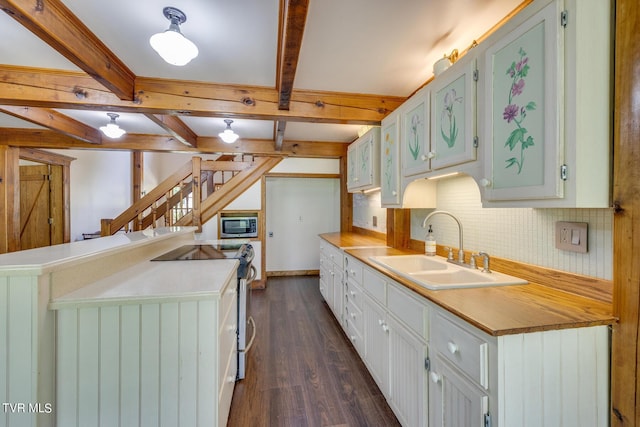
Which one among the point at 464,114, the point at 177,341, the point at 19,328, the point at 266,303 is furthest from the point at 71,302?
the point at 266,303

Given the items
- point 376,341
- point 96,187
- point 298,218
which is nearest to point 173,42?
point 376,341

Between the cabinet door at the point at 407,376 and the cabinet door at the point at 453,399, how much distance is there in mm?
71

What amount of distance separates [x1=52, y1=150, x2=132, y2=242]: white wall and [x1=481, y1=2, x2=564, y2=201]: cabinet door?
6.16m

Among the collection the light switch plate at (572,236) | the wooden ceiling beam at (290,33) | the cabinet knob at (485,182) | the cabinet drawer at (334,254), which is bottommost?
the cabinet drawer at (334,254)

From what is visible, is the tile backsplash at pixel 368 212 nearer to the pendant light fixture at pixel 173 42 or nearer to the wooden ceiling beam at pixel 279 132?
the wooden ceiling beam at pixel 279 132

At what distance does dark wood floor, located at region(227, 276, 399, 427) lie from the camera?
1.71 meters

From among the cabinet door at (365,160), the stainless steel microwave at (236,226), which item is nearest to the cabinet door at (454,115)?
the cabinet door at (365,160)

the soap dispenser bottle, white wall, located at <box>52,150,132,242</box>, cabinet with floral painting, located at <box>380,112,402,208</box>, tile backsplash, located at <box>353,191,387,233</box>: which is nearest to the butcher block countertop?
the soap dispenser bottle

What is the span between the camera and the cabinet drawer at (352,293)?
2.28m

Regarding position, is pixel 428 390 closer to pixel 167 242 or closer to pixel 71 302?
pixel 71 302

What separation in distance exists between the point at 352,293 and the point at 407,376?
1028 mm

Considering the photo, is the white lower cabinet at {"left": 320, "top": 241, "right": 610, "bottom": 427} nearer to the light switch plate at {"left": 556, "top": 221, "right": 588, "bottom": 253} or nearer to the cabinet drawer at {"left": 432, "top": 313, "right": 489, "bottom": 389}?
the cabinet drawer at {"left": 432, "top": 313, "right": 489, "bottom": 389}

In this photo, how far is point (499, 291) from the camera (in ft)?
4.25

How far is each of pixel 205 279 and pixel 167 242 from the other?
138 cm
